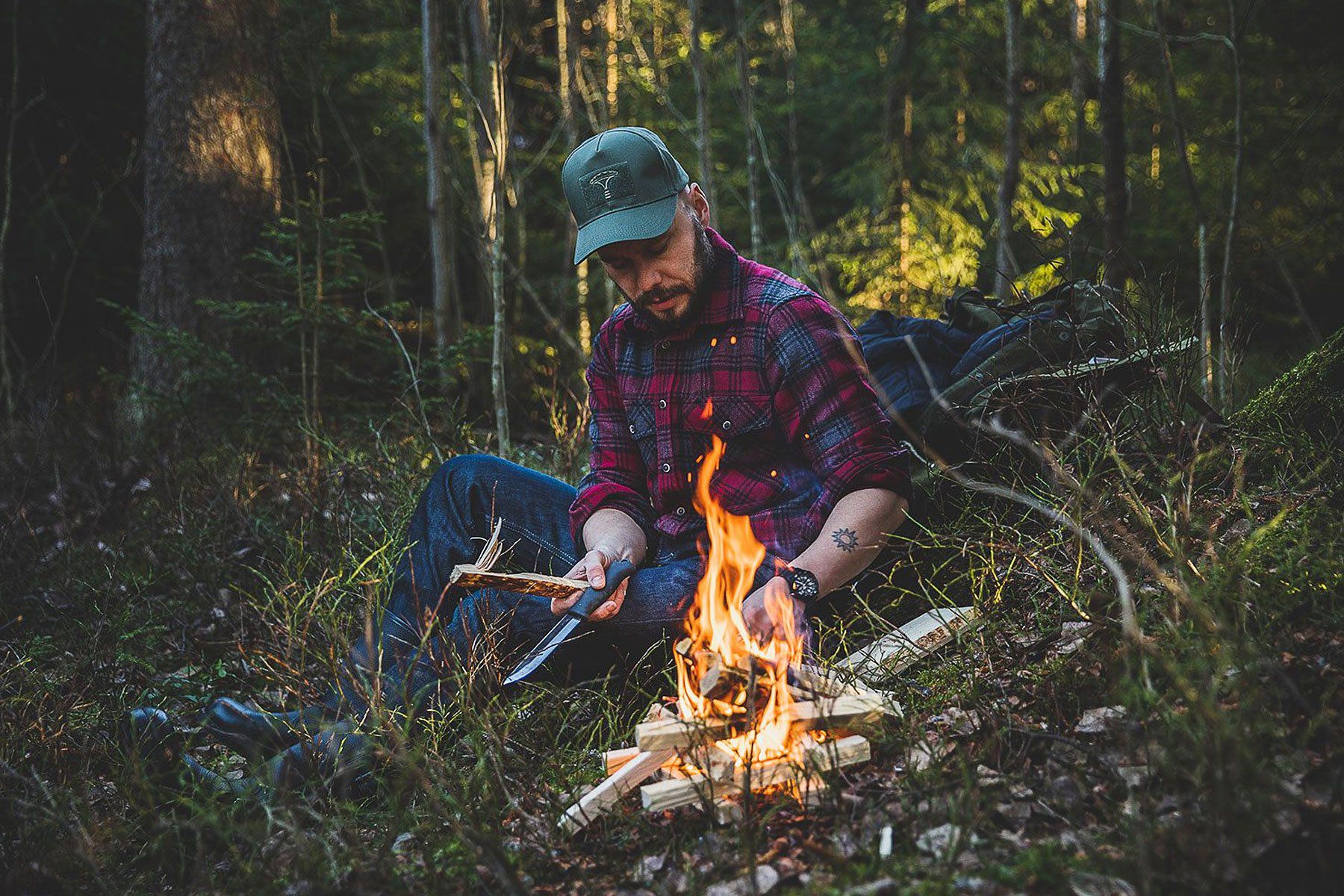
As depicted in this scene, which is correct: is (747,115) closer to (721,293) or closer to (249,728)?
(721,293)

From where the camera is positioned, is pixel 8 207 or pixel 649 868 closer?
pixel 649 868

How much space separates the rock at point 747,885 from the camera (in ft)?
6.17

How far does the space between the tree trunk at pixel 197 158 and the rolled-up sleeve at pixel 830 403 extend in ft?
17.0

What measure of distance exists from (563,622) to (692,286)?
1.18 metres

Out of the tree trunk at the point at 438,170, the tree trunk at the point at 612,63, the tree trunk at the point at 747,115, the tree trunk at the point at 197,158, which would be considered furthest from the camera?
the tree trunk at the point at 612,63

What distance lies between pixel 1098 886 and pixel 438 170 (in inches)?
224

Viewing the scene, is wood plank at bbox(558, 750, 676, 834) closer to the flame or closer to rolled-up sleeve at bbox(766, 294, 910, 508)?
the flame

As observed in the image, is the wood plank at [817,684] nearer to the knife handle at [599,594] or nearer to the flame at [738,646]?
the flame at [738,646]

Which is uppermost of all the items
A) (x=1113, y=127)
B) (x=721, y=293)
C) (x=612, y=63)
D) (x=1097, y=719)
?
(x=612, y=63)

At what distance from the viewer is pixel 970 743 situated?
2.28 meters

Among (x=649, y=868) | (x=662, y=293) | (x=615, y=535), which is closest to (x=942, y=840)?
(x=649, y=868)

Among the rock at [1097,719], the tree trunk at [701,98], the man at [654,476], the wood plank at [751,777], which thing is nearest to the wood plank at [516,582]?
the man at [654,476]

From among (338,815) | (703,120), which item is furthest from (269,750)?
(703,120)

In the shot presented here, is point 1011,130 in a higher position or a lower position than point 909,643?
higher
